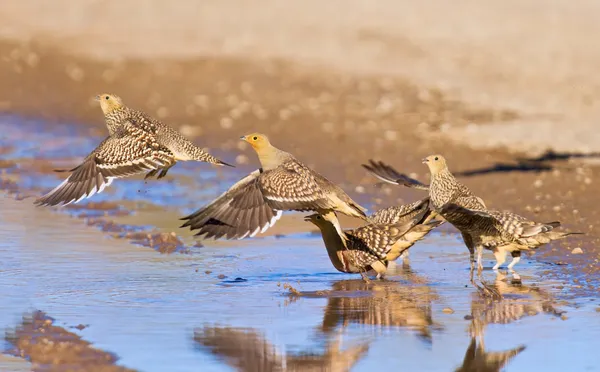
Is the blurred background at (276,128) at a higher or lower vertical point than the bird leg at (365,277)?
higher

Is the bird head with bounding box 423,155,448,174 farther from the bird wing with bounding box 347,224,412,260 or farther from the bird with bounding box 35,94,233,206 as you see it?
the bird with bounding box 35,94,233,206

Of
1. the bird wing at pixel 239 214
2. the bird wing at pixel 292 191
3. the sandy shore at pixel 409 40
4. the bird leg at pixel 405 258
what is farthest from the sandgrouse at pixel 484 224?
the sandy shore at pixel 409 40

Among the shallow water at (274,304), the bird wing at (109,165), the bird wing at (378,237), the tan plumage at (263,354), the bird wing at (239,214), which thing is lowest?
the tan plumage at (263,354)

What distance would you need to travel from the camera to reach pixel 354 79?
67.6 ft

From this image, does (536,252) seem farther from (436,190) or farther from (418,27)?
(418,27)

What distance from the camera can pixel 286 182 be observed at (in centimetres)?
1048

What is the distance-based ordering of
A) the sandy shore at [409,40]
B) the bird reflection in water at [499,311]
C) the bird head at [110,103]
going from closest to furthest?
1. the bird reflection in water at [499,311]
2. the bird head at [110,103]
3. the sandy shore at [409,40]

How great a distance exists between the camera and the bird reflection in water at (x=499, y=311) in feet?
25.3

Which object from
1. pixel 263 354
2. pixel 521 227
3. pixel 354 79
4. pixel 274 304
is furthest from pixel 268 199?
pixel 354 79

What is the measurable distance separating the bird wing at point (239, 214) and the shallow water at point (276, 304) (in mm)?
363

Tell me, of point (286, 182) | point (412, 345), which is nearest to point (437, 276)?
point (286, 182)

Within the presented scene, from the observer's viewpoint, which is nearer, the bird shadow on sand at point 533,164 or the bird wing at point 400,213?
the bird wing at point 400,213

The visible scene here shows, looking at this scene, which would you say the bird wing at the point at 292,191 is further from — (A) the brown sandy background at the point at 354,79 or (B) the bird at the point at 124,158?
(A) the brown sandy background at the point at 354,79

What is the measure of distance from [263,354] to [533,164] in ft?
28.1
